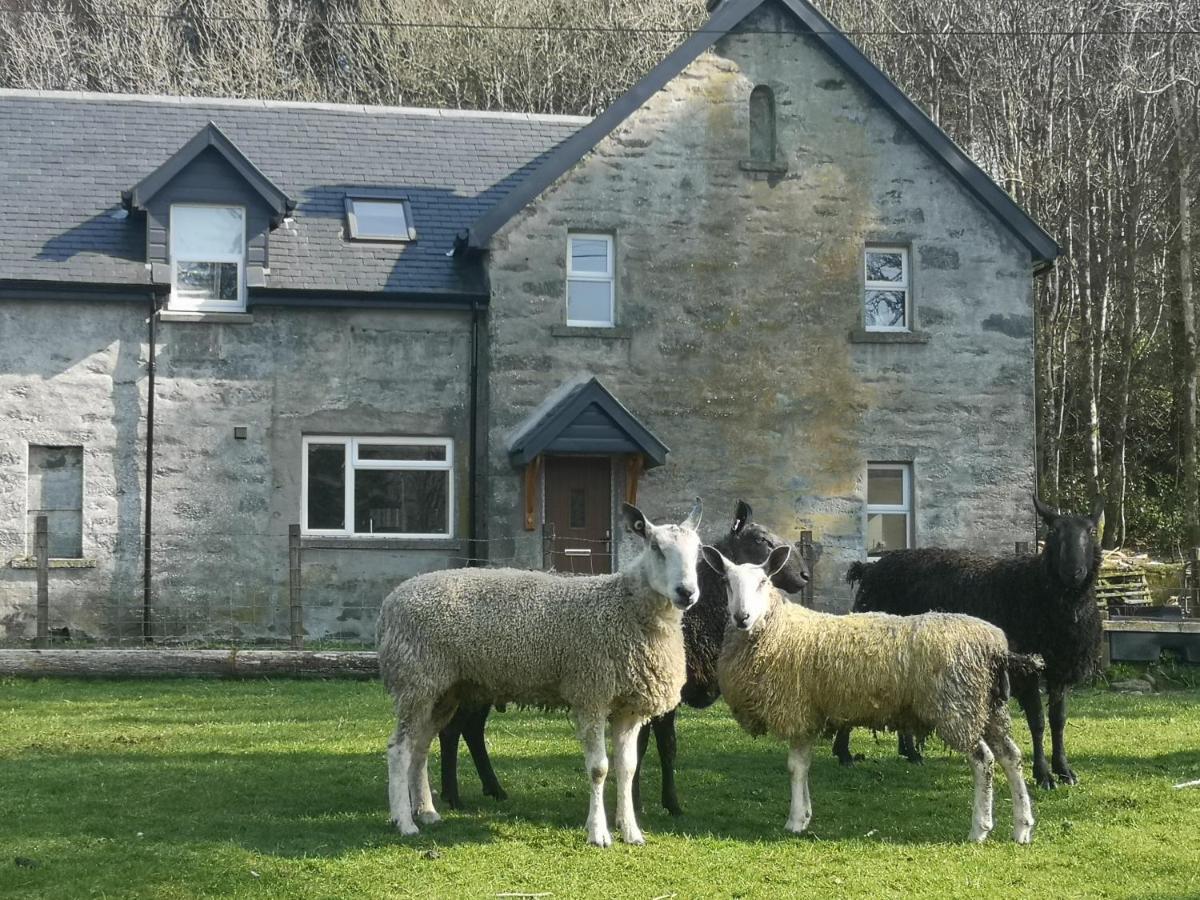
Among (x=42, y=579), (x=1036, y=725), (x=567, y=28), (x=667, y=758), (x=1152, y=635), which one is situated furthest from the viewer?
(x=567, y=28)

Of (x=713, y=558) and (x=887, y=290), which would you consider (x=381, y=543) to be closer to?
(x=887, y=290)

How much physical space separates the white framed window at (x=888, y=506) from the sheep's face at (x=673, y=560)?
14.1m

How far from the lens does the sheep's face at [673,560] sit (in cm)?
1006

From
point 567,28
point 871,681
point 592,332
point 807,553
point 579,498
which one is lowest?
point 871,681

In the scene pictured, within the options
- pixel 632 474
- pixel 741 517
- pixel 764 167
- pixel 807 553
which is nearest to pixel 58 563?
pixel 632 474

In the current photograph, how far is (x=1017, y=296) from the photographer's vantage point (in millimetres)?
24562

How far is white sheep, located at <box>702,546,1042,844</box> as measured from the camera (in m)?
10.5

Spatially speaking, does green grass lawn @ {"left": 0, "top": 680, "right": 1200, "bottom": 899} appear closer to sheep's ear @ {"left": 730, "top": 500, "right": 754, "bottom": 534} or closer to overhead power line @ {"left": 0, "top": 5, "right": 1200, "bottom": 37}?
sheep's ear @ {"left": 730, "top": 500, "right": 754, "bottom": 534}

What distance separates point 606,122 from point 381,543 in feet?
23.6

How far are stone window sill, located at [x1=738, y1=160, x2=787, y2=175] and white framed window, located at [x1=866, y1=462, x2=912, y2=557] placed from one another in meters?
4.79

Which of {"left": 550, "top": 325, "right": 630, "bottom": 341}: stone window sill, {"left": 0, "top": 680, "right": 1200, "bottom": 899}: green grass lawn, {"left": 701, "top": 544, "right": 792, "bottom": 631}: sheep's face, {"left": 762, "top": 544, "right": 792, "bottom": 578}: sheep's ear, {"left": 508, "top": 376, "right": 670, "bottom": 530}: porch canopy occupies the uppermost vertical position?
{"left": 550, "top": 325, "right": 630, "bottom": 341}: stone window sill

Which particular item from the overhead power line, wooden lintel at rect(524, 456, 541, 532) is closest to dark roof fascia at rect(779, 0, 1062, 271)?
the overhead power line

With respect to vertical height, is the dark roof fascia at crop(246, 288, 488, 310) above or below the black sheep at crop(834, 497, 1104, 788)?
above

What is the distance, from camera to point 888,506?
2412 centimetres
